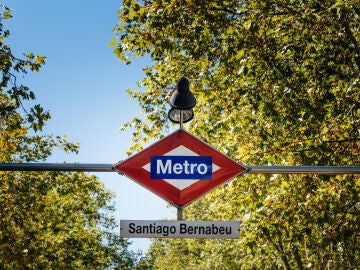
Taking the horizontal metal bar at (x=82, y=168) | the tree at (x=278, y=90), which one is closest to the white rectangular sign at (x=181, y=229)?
the horizontal metal bar at (x=82, y=168)

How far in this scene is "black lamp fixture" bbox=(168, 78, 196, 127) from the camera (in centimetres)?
384

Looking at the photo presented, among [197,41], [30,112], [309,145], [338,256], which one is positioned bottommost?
[338,256]

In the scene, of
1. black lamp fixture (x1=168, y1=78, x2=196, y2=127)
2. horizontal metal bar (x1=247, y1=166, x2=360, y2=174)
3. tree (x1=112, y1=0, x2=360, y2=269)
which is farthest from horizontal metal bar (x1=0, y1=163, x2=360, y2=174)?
tree (x1=112, y1=0, x2=360, y2=269)

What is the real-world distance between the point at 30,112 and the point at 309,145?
17.2 feet

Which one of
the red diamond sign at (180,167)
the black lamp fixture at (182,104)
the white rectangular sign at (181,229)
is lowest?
the white rectangular sign at (181,229)

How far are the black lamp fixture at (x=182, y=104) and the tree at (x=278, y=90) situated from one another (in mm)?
3858

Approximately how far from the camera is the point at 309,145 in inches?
310

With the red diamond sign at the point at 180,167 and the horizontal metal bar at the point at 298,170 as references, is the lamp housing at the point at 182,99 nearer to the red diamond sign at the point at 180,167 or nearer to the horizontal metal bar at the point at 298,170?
the red diamond sign at the point at 180,167

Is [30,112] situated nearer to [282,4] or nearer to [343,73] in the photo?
[282,4]

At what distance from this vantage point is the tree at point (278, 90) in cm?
789

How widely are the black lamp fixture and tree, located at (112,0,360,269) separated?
3.86 metres

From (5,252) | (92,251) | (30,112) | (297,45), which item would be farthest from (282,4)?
(92,251)

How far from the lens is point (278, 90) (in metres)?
8.13

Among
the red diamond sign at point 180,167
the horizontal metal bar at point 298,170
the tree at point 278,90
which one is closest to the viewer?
the red diamond sign at point 180,167
